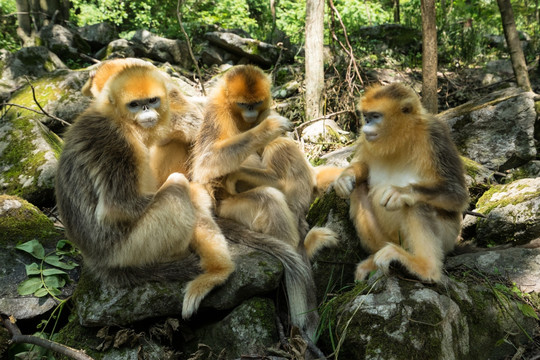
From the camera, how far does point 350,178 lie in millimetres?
3688

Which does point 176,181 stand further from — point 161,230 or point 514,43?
point 514,43

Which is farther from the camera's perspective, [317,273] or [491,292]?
[317,273]

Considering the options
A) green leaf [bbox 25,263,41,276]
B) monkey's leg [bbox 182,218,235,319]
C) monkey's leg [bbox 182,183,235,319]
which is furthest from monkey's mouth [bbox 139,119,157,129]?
green leaf [bbox 25,263,41,276]

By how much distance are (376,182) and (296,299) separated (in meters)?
1.13

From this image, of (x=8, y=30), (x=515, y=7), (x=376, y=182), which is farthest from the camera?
(x=8, y=30)

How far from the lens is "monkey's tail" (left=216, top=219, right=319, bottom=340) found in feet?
11.0

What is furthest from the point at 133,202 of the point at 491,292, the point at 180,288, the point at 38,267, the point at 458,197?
the point at 491,292

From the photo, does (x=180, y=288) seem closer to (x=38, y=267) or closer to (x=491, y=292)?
(x=38, y=267)

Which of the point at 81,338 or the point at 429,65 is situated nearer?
the point at 81,338

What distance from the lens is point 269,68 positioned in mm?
11047

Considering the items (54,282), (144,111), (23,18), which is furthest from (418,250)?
(23,18)

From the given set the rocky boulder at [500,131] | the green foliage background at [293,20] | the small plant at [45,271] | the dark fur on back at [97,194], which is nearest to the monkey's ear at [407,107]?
the dark fur on back at [97,194]

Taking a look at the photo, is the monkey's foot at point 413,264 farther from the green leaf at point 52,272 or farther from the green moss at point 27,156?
the green moss at point 27,156

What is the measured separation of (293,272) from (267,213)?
567mm
